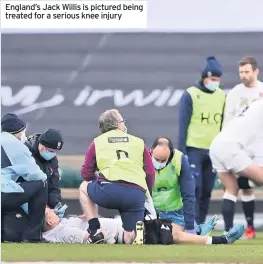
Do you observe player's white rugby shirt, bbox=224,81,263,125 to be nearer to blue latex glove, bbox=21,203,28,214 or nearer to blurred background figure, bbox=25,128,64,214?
blurred background figure, bbox=25,128,64,214

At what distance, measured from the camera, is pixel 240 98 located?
456 inches

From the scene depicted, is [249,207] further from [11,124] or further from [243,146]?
[11,124]

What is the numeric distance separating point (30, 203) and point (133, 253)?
1189 millimetres

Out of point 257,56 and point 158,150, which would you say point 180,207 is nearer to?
point 158,150

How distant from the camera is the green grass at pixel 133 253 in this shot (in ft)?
25.9

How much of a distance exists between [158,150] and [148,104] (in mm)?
4290

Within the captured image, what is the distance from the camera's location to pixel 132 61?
14016 millimetres

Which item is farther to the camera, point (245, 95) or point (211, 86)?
point (211, 86)

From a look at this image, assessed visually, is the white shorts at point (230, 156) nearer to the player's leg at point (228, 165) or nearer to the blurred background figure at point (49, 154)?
the player's leg at point (228, 165)

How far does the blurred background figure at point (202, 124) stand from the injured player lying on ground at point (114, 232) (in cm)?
222

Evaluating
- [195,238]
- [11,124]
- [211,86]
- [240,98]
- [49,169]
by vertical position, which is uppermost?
[211,86]
